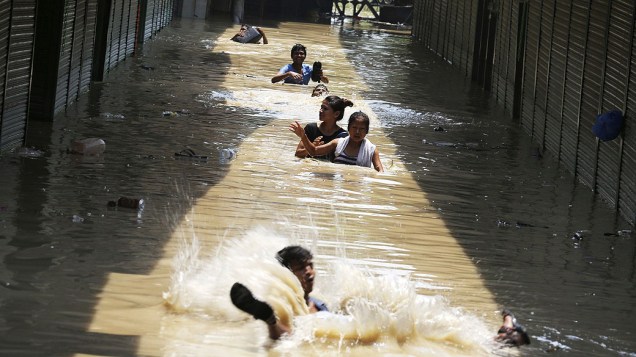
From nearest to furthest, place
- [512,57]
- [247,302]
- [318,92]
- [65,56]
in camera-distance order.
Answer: [247,302], [65,56], [318,92], [512,57]

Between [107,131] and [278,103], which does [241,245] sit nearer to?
[107,131]

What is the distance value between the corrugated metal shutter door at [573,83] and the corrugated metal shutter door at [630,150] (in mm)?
2361

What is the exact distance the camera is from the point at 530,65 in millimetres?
20641

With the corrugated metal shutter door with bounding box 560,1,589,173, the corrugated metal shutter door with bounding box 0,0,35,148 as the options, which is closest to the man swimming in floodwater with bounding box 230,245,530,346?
the corrugated metal shutter door with bounding box 0,0,35,148

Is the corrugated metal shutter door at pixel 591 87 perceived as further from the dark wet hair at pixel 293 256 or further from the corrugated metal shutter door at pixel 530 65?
the dark wet hair at pixel 293 256

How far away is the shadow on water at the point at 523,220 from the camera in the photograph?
28.5ft

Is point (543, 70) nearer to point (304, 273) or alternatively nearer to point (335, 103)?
point (335, 103)

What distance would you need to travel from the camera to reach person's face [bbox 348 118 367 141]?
44.3ft

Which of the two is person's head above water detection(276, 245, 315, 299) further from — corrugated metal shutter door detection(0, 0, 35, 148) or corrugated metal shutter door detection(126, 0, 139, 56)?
corrugated metal shutter door detection(126, 0, 139, 56)

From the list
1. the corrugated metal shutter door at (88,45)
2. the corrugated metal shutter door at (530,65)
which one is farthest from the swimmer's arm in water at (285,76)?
the corrugated metal shutter door at (530,65)

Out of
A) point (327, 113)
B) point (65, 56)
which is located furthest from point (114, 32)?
point (327, 113)

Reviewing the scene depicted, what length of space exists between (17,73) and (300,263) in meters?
6.92

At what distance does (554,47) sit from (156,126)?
6116 millimetres

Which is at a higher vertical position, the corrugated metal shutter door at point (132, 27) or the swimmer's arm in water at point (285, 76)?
the corrugated metal shutter door at point (132, 27)
